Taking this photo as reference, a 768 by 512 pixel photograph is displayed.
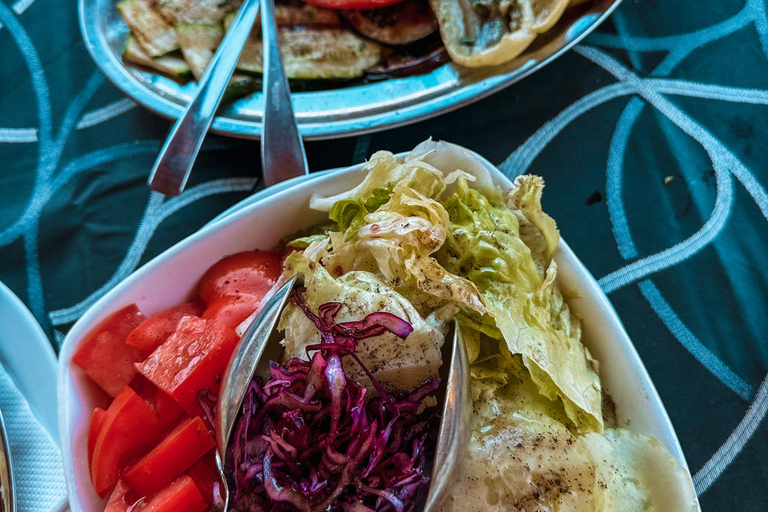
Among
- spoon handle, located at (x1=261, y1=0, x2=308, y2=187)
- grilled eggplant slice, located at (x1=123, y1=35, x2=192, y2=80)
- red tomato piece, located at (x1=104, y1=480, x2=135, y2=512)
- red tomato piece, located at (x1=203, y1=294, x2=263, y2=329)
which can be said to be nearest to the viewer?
red tomato piece, located at (x1=104, y1=480, x2=135, y2=512)

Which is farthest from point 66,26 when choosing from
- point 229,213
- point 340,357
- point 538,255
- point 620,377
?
point 620,377

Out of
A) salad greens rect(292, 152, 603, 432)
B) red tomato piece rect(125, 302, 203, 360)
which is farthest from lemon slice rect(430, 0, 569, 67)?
red tomato piece rect(125, 302, 203, 360)

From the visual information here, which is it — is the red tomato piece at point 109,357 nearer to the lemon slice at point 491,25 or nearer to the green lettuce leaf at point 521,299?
the green lettuce leaf at point 521,299

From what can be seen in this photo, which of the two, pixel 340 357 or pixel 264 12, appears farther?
pixel 264 12

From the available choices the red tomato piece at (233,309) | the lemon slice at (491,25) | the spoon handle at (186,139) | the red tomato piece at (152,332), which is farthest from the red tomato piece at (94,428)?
the lemon slice at (491,25)

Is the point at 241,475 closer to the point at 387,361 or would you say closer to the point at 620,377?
the point at 387,361

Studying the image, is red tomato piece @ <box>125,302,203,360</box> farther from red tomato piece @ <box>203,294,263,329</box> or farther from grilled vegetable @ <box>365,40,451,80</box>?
grilled vegetable @ <box>365,40,451,80</box>
